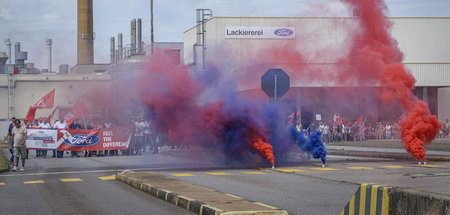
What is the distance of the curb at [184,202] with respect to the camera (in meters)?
9.13

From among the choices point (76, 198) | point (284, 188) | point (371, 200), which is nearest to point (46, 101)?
point (76, 198)

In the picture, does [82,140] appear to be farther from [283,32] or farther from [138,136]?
[283,32]

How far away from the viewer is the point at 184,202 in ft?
35.4

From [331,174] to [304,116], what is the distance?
29.0 meters

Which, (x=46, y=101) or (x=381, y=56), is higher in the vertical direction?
(x=381, y=56)

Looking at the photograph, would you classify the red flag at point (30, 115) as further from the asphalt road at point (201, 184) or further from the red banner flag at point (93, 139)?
the asphalt road at point (201, 184)

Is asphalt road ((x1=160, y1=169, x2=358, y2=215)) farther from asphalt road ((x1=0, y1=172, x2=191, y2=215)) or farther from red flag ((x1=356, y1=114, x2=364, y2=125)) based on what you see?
red flag ((x1=356, y1=114, x2=364, y2=125))

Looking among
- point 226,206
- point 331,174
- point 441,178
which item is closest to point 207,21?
point 331,174

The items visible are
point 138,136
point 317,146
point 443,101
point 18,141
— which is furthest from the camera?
point 443,101

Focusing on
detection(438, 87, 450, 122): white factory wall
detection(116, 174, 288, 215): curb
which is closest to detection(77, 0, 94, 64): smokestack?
detection(438, 87, 450, 122): white factory wall

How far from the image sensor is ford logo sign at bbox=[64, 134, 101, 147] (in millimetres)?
29188

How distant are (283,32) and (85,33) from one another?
1719 inches

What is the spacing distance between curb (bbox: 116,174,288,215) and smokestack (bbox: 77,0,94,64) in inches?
1992

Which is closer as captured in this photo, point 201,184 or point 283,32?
point 201,184
